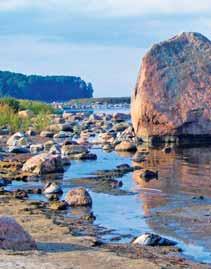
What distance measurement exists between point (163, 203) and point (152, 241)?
4.84m

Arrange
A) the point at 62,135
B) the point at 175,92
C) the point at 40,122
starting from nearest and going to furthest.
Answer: the point at 175,92 → the point at 62,135 → the point at 40,122

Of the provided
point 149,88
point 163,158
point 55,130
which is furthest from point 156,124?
point 55,130

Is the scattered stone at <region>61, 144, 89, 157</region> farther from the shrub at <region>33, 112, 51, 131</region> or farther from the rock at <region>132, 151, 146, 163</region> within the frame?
the shrub at <region>33, 112, 51, 131</region>

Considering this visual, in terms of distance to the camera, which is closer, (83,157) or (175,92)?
(83,157)

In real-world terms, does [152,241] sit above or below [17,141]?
above

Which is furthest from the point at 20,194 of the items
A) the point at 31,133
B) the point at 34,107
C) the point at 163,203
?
the point at 34,107

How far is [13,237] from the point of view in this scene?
11312 millimetres

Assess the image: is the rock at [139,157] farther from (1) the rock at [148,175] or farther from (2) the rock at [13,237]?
(2) the rock at [13,237]

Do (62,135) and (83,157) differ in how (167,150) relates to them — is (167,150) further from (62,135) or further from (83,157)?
(62,135)

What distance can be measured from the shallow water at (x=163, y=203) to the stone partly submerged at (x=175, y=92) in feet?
20.0

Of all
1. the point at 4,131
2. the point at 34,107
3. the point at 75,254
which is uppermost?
the point at 34,107

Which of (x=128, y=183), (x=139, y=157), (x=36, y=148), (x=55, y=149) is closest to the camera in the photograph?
(x=128, y=183)

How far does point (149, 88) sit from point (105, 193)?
661 inches

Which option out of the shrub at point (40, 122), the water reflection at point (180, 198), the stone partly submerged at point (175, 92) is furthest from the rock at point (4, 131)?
the water reflection at point (180, 198)
